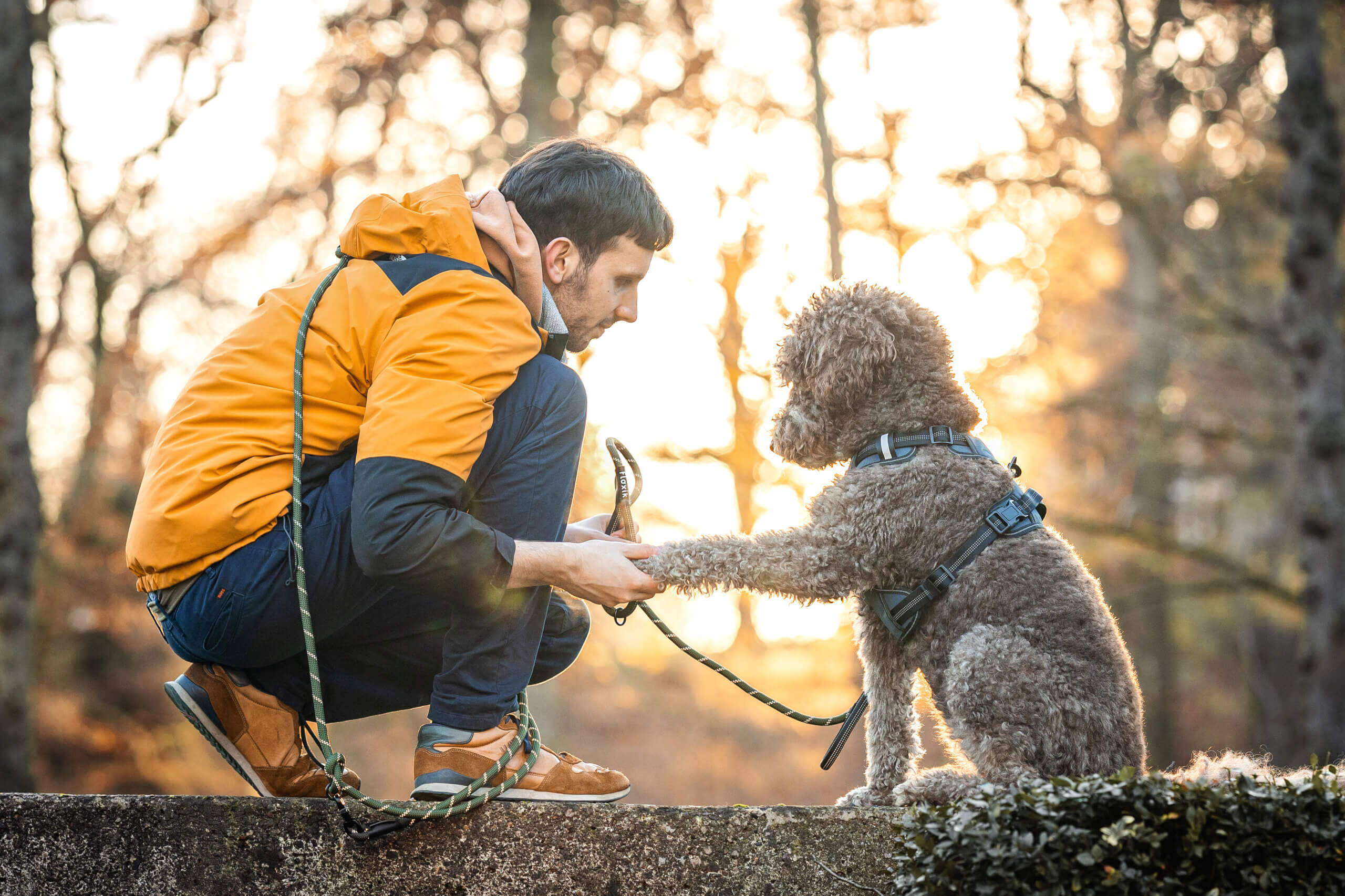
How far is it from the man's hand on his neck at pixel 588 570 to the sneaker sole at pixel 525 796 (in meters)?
0.54

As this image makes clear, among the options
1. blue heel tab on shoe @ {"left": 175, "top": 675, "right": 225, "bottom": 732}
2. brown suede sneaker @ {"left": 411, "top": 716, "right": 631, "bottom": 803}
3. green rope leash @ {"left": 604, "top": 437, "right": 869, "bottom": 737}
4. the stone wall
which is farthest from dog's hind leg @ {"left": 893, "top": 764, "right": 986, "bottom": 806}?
blue heel tab on shoe @ {"left": 175, "top": 675, "right": 225, "bottom": 732}

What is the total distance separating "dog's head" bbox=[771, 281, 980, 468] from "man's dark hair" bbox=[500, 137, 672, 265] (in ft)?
1.98

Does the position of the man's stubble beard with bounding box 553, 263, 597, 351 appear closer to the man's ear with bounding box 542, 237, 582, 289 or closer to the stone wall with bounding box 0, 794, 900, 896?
the man's ear with bounding box 542, 237, 582, 289

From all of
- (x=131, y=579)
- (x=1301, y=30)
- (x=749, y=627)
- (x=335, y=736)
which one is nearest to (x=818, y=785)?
(x=749, y=627)

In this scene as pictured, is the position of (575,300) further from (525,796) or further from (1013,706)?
(1013,706)

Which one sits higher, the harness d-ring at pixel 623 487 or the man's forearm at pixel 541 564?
the harness d-ring at pixel 623 487

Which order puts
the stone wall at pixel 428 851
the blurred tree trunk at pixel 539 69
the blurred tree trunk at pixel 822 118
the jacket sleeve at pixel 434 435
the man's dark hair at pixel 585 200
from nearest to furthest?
the jacket sleeve at pixel 434 435, the stone wall at pixel 428 851, the man's dark hair at pixel 585 200, the blurred tree trunk at pixel 539 69, the blurred tree trunk at pixel 822 118

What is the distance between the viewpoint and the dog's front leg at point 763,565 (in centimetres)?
295

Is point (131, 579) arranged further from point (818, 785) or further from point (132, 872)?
A: point (132, 872)

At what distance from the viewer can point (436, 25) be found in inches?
488

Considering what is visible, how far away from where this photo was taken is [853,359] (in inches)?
125

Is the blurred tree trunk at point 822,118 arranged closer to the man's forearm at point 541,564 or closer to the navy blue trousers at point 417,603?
the navy blue trousers at point 417,603

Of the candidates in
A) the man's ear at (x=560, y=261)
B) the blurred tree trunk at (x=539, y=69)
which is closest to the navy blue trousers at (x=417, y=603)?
the man's ear at (x=560, y=261)

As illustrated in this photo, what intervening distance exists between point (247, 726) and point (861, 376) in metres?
2.04
